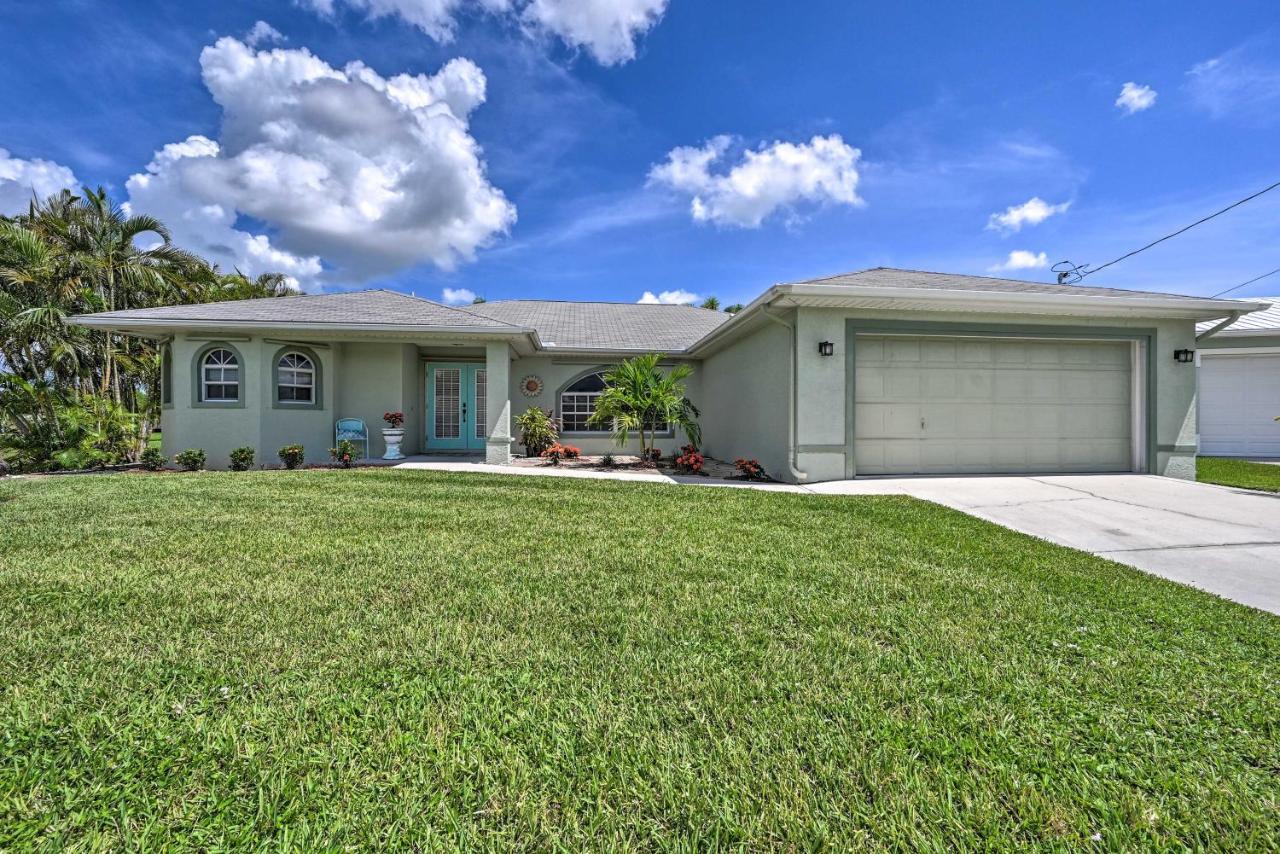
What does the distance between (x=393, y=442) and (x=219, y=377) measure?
359 centimetres

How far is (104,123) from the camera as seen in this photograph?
10.9 metres

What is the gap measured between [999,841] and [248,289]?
85.9 ft

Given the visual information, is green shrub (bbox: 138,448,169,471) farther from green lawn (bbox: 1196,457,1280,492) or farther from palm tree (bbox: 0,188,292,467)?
green lawn (bbox: 1196,457,1280,492)

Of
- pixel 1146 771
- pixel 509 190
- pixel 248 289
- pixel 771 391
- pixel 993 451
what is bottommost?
pixel 1146 771

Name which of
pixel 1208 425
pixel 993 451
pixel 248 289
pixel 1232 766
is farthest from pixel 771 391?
pixel 248 289

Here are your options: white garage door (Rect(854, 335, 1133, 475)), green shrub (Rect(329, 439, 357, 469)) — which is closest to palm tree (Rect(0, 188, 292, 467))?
green shrub (Rect(329, 439, 357, 469))

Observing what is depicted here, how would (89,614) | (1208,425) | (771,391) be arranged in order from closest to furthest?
(89,614)
(771,391)
(1208,425)

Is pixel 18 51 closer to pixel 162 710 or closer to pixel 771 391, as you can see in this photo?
pixel 162 710

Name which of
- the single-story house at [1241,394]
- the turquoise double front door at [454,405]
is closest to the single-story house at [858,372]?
the turquoise double front door at [454,405]

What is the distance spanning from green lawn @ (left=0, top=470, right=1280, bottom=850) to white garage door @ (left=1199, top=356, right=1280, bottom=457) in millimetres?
14795

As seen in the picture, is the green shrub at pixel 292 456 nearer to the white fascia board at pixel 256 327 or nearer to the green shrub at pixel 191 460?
the green shrub at pixel 191 460

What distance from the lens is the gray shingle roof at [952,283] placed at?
8.64 meters

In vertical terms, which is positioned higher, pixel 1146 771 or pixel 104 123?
pixel 104 123

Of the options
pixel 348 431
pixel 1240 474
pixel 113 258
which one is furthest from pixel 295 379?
pixel 1240 474
